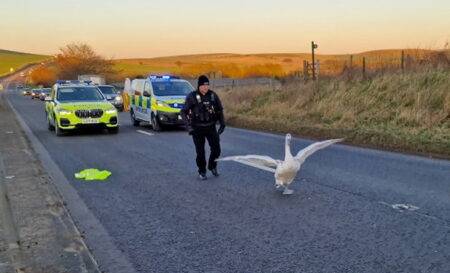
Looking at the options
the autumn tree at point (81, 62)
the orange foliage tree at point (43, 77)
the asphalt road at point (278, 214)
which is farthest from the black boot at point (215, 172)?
the orange foliage tree at point (43, 77)

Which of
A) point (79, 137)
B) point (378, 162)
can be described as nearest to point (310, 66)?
point (79, 137)

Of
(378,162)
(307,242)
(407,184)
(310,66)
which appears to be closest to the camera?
A: (307,242)

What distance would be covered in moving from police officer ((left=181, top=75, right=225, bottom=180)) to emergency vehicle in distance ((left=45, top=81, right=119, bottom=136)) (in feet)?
29.7

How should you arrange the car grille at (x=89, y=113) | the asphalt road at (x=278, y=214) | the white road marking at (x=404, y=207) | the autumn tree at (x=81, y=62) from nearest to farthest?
1. the asphalt road at (x=278, y=214)
2. the white road marking at (x=404, y=207)
3. the car grille at (x=89, y=113)
4. the autumn tree at (x=81, y=62)

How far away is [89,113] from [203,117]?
30.6ft

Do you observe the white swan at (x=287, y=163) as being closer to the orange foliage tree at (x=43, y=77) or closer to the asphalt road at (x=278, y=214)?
the asphalt road at (x=278, y=214)

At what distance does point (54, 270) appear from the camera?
185 inches

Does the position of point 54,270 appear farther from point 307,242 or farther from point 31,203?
point 31,203

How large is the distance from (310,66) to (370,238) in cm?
2532

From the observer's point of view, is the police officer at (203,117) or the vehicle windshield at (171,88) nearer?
the police officer at (203,117)

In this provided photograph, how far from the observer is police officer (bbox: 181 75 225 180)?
9.26m

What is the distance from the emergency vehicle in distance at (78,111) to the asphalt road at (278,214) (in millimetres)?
6008

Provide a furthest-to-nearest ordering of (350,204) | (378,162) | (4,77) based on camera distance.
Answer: (4,77)
(378,162)
(350,204)

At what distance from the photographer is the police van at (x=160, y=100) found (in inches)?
751
